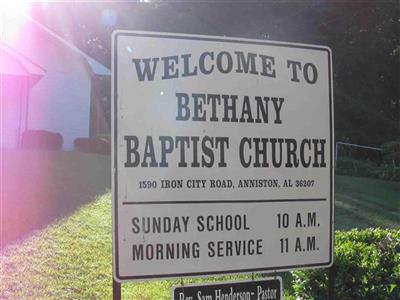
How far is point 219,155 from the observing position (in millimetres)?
2746

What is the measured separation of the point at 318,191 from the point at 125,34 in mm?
1207

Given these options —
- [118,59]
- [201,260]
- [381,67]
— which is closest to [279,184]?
[201,260]

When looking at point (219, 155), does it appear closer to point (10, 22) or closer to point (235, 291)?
point (235, 291)

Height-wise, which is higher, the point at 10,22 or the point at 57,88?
the point at 10,22

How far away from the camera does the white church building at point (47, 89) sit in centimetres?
2089

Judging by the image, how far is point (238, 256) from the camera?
2775mm

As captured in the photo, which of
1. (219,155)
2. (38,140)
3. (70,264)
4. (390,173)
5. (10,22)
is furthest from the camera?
(10,22)

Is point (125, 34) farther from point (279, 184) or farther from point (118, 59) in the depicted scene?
point (279, 184)

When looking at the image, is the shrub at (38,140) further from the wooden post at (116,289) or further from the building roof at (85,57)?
the wooden post at (116,289)

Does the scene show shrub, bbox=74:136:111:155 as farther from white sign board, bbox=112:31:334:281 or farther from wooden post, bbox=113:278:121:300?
Result: wooden post, bbox=113:278:121:300

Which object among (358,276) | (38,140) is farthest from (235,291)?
(38,140)

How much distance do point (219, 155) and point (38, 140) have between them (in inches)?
698

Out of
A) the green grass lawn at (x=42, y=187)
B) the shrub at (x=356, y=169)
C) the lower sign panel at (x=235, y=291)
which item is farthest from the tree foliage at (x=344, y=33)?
the lower sign panel at (x=235, y=291)

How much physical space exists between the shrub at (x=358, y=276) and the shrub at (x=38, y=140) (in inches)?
611
